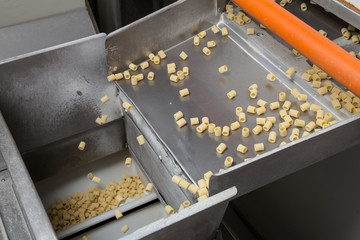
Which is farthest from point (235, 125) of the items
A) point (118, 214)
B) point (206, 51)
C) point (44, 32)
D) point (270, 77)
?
point (44, 32)

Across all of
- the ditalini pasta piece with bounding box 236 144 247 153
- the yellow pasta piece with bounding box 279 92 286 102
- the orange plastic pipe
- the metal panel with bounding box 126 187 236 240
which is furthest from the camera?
the yellow pasta piece with bounding box 279 92 286 102

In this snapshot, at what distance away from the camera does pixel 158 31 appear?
148 centimetres

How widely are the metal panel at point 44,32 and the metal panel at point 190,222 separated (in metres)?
0.96

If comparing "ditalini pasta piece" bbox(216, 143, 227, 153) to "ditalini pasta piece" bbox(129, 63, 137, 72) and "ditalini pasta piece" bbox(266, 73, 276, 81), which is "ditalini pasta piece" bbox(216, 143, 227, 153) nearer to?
"ditalini pasta piece" bbox(266, 73, 276, 81)

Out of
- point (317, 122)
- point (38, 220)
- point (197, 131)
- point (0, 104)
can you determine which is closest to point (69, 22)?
point (0, 104)

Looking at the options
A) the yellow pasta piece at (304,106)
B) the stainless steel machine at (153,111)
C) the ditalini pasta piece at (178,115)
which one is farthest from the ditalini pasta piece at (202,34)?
the yellow pasta piece at (304,106)

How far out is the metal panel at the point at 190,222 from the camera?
3.10 ft

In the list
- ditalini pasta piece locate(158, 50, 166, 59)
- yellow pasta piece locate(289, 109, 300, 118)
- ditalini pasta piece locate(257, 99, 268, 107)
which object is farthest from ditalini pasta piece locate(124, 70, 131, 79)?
yellow pasta piece locate(289, 109, 300, 118)

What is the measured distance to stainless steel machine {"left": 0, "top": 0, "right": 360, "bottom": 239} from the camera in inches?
44.9

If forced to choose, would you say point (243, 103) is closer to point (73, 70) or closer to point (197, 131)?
point (197, 131)

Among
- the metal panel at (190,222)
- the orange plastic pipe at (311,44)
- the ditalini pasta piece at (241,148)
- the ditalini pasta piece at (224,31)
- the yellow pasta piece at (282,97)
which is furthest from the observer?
the ditalini pasta piece at (224,31)

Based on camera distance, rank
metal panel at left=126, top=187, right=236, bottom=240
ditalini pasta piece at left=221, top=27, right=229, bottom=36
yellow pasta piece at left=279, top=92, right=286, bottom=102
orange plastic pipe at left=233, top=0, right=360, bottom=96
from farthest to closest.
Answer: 1. ditalini pasta piece at left=221, top=27, right=229, bottom=36
2. yellow pasta piece at left=279, top=92, right=286, bottom=102
3. orange plastic pipe at left=233, top=0, right=360, bottom=96
4. metal panel at left=126, top=187, right=236, bottom=240

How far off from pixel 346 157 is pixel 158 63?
0.71 m

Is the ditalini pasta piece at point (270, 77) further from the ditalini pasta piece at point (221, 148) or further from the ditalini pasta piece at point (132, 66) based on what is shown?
the ditalini pasta piece at point (132, 66)
